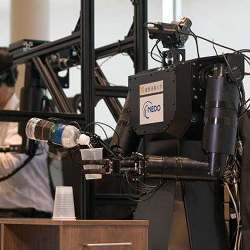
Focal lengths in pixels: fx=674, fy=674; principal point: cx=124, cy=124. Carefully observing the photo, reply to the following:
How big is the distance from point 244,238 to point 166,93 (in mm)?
462

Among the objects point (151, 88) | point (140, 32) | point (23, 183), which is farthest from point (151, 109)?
point (23, 183)

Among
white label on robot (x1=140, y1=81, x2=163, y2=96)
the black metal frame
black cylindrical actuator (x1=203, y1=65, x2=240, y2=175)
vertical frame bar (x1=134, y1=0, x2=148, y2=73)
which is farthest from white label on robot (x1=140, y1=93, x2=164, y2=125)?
vertical frame bar (x1=134, y1=0, x2=148, y2=73)

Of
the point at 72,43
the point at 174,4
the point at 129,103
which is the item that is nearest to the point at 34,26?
the point at 174,4

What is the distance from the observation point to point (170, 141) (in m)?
2.02

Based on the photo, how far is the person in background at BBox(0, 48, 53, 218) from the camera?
2.72m

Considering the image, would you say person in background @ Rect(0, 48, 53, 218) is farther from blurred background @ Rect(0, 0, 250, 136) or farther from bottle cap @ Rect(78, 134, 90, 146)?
bottle cap @ Rect(78, 134, 90, 146)

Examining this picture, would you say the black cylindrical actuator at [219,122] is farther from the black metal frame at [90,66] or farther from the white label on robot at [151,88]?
the black metal frame at [90,66]

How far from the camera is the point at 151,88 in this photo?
6.58ft

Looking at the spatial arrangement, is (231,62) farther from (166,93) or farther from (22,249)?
(22,249)

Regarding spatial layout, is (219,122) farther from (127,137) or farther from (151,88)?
(127,137)

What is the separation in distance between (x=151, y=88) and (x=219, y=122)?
316 mm

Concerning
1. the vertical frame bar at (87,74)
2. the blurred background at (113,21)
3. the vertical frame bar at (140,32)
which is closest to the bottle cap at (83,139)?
the vertical frame bar at (87,74)

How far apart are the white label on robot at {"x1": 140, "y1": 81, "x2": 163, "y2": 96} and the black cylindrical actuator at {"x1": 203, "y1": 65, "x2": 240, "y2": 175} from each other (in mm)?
208

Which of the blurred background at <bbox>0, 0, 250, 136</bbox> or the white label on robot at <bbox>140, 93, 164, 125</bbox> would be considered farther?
the blurred background at <bbox>0, 0, 250, 136</bbox>
